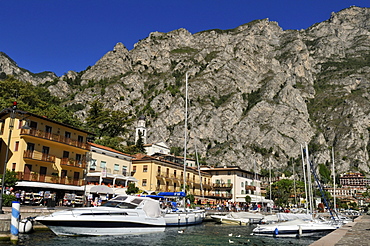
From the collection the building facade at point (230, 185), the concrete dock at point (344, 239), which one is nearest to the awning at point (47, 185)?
the concrete dock at point (344, 239)

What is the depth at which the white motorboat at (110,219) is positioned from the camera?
69.7 feet

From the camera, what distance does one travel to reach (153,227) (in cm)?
2631

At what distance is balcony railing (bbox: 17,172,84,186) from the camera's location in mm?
36353

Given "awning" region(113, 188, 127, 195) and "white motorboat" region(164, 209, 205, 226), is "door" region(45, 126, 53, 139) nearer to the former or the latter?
"awning" region(113, 188, 127, 195)

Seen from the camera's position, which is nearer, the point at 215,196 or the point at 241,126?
the point at 215,196

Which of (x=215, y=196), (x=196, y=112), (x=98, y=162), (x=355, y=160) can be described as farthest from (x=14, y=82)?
(x=355, y=160)

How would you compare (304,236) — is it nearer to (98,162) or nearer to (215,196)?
(98,162)

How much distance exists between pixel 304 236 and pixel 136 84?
556 ft

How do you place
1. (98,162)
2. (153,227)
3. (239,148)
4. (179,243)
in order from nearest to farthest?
1. (179,243)
2. (153,227)
3. (98,162)
4. (239,148)

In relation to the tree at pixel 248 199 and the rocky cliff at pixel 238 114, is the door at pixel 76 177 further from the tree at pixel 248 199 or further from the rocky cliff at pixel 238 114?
the rocky cliff at pixel 238 114

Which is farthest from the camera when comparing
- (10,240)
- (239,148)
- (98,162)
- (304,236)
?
(239,148)

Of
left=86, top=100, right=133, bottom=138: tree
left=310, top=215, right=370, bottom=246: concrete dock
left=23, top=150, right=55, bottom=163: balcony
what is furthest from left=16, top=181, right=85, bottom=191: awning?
left=86, top=100, right=133, bottom=138: tree

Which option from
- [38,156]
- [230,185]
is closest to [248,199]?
[230,185]

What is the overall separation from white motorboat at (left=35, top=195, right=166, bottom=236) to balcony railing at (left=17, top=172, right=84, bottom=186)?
54.6ft
